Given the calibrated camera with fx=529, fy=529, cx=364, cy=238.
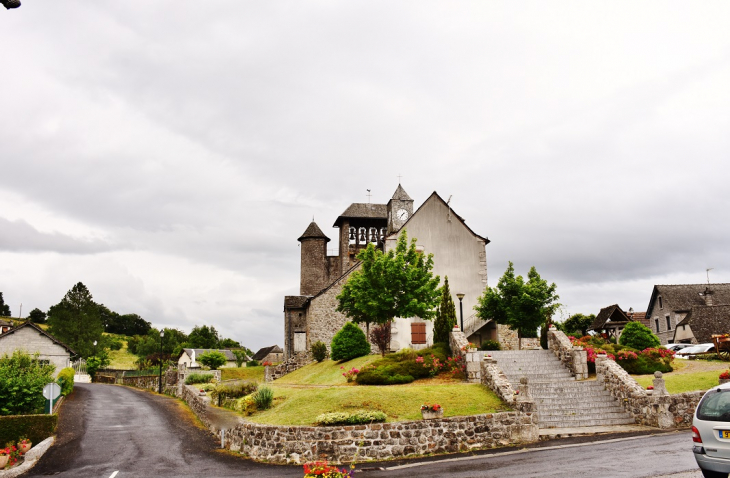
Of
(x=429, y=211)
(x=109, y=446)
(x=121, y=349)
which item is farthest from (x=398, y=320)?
(x=121, y=349)

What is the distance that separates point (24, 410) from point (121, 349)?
317ft

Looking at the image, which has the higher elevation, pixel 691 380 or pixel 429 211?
pixel 429 211

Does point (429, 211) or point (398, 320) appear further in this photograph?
point (429, 211)

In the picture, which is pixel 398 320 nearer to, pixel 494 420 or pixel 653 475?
pixel 494 420

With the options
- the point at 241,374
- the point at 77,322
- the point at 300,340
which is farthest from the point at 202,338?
the point at 300,340

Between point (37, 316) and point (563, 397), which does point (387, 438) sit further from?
point (37, 316)

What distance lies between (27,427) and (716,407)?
75.7 feet

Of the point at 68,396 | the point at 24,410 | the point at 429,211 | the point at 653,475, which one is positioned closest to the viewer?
the point at 653,475

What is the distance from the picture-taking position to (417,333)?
3741 cm

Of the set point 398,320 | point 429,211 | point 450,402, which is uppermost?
point 429,211

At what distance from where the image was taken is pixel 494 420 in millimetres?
17594

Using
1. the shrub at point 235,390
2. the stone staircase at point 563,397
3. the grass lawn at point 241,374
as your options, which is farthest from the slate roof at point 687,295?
the shrub at point 235,390

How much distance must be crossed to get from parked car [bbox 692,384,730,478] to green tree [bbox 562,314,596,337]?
2000 inches

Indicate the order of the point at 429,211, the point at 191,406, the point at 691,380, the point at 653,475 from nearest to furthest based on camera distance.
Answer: the point at 653,475
the point at 691,380
the point at 191,406
the point at 429,211
